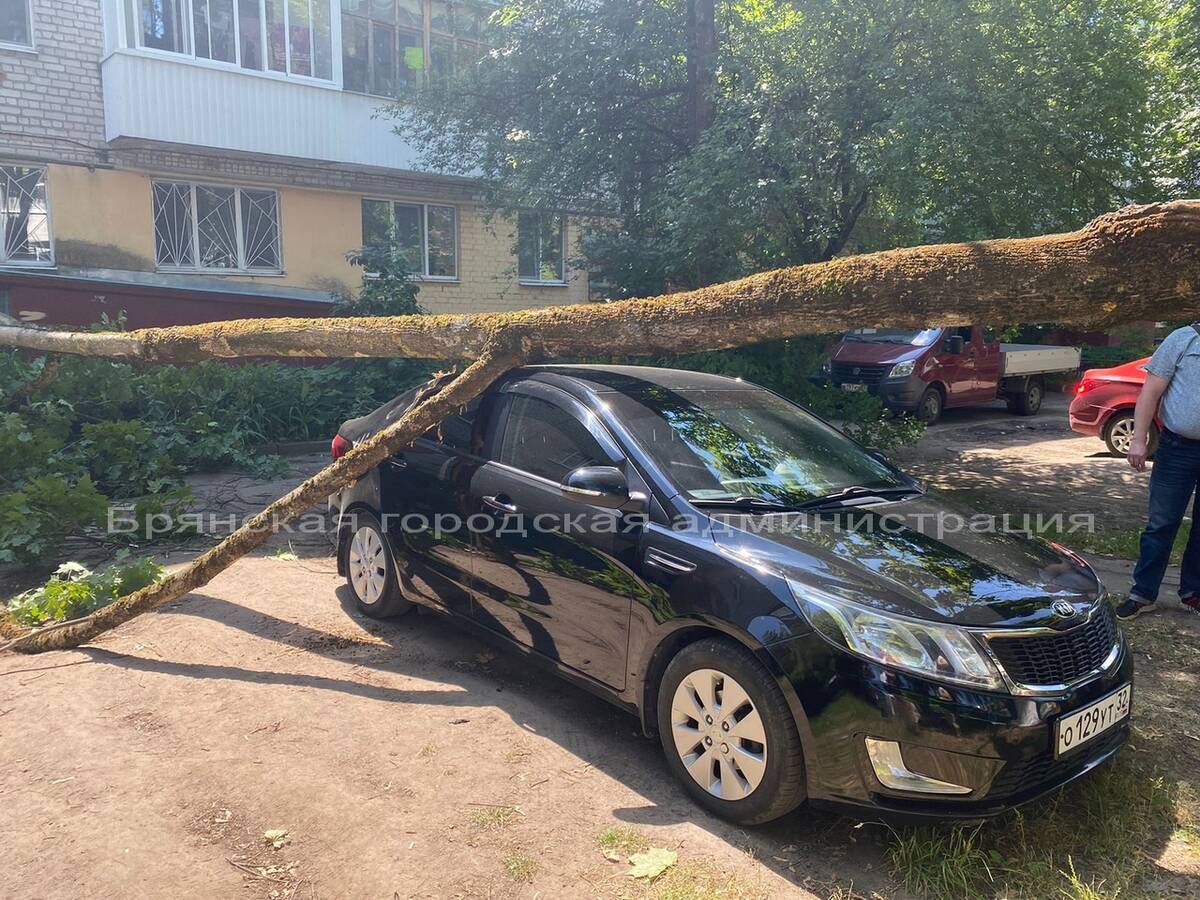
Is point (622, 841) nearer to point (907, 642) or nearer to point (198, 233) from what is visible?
point (907, 642)

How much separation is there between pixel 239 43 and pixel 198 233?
3.13m

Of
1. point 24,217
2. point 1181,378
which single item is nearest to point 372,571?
point 1181,378

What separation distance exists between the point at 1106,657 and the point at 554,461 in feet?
7.67

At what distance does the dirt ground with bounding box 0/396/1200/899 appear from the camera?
9.34 ft

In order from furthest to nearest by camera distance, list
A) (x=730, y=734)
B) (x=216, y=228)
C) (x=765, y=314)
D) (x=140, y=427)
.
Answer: (x=216, y=228), (x=140, y=427), (x=765, y=314), (x=730, y=734)

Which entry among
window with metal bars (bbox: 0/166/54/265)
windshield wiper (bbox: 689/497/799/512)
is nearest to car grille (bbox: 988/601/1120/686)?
windshield wiper (bbox: 689/497/799/512)

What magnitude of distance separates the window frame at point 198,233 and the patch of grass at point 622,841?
13.9 metres

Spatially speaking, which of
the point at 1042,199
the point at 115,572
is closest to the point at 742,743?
the point at 115,572

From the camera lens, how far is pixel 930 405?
559 inches

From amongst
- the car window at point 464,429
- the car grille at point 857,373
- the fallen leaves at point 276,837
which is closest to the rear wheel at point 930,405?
the car grille at point 857,373

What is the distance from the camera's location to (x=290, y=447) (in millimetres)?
10562

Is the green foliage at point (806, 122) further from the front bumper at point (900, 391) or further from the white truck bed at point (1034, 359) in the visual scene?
the white truck bed at point (1034, 359)

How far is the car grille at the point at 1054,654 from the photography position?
2.83 metres

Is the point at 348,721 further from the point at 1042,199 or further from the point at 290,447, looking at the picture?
the point at 1042,199
